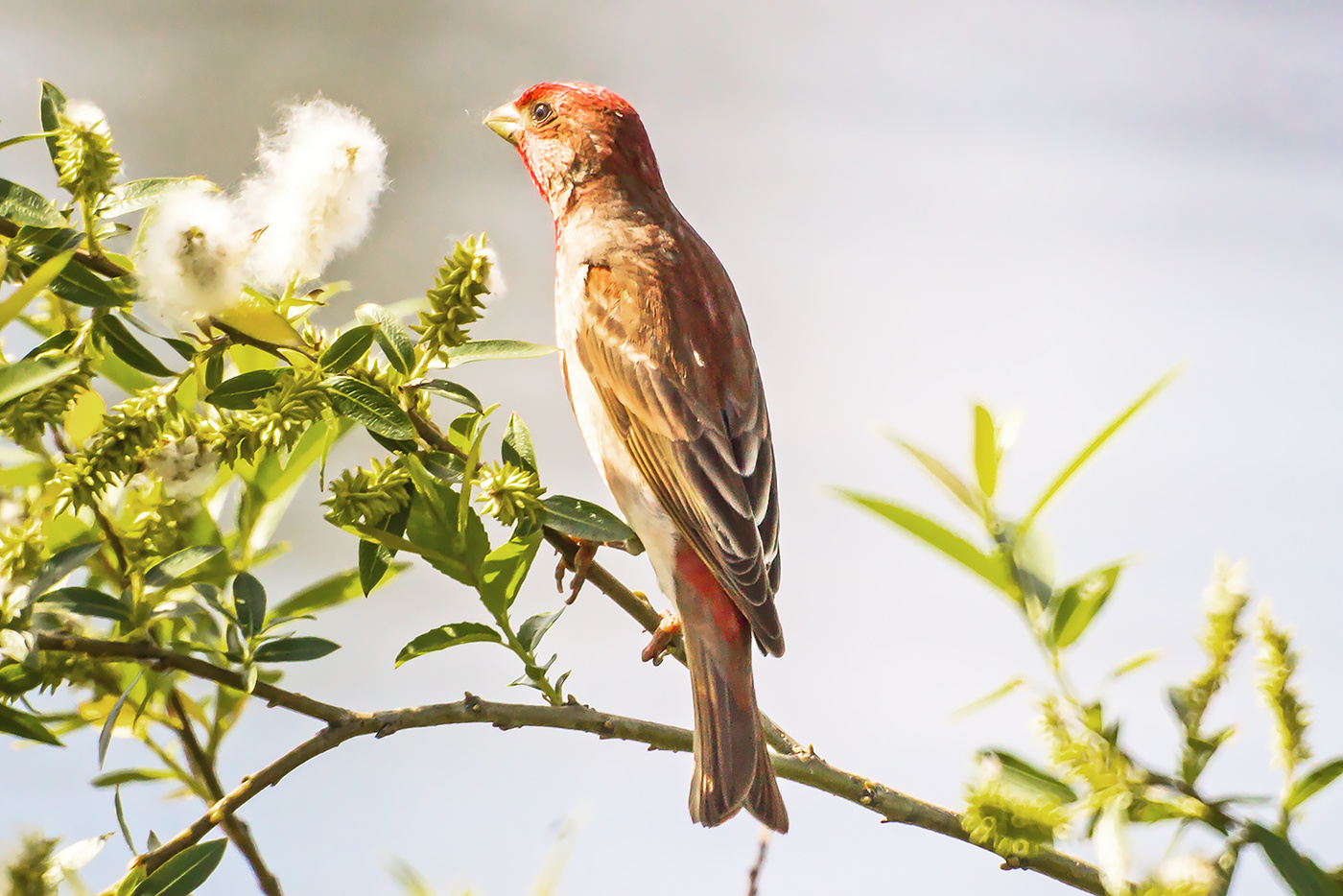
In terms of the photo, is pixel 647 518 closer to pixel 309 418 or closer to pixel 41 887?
pixel 309 418

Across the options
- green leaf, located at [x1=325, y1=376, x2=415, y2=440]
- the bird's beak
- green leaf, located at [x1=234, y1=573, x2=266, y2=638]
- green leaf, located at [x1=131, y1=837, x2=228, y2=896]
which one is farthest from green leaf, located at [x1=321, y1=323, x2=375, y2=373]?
the bird's beak

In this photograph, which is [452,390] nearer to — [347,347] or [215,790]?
[347,347]

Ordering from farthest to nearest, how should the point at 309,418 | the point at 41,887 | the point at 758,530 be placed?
1. the point at 758,530
2. the point at 309,418
3. the point at 41,887

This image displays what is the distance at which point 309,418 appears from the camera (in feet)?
1.67

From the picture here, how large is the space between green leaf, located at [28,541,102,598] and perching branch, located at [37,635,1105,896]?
3cm

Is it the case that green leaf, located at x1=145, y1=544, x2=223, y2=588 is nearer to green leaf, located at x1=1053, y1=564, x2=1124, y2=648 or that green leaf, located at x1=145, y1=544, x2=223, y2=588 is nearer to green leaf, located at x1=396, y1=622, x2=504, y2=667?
green leaf, located at x1=396, y1=622, x2=504, y2=667

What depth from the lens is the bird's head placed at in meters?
1.23

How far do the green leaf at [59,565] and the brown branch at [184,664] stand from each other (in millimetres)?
24

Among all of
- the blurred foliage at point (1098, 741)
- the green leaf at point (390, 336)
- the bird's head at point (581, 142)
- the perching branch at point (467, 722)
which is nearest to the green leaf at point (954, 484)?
the blurred foliage at point (1098, 741)

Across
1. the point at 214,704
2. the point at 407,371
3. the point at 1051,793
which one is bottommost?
the point at 1051,793

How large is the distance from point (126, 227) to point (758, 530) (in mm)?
552

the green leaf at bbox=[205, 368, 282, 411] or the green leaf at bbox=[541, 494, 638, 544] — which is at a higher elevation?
the green leaf at bbox=[205, 368, 282, 411]

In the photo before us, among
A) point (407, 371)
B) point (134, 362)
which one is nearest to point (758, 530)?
point (407, 371)

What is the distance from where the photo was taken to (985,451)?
1.88 feet
